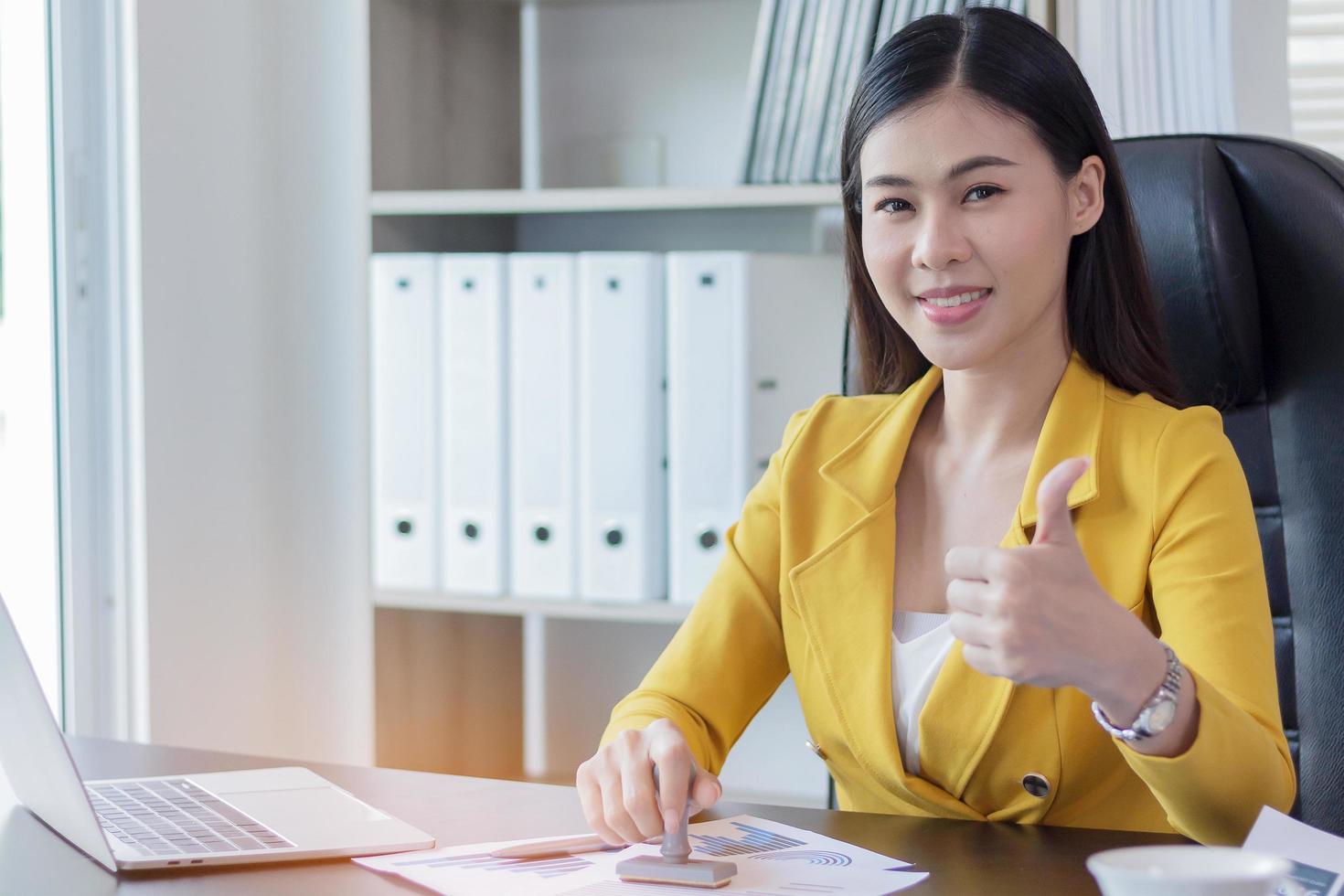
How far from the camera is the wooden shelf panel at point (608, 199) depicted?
1910mm

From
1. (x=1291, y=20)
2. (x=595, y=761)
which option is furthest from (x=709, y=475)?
(x=1291, y=20)

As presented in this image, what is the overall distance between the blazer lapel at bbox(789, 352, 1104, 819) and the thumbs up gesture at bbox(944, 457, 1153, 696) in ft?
0.91

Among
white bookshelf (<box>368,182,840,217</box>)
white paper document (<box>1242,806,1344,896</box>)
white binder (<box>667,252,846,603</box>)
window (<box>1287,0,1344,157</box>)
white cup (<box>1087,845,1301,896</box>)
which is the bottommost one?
white paper document (<box>1242,806,1344,896</box>)

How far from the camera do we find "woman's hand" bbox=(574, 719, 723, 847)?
90cm

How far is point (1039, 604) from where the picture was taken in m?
0.77

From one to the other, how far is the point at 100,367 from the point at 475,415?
54 centimetres

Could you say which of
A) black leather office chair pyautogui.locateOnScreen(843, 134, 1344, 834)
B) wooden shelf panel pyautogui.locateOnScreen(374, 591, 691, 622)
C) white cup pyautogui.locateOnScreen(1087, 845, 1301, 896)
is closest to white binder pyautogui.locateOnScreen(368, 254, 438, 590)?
Answer: wooden shelf panel pyautogui.locateOnScreen(374, 591, 691, 622)

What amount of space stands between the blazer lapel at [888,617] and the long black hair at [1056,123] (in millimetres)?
43

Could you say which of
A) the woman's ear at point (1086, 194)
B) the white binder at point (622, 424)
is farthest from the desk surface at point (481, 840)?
the white binder at point (622, 424)

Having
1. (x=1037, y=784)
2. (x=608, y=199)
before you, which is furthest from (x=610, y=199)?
(x=1037, y=784)

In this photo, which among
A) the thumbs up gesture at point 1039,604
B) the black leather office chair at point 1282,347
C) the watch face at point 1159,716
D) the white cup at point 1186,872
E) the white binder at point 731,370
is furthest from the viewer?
the white binder at point 731,370

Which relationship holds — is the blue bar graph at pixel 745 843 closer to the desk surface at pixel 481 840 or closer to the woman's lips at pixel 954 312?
the desk surface at pixel 481 840

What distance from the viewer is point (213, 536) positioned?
2.13 metres

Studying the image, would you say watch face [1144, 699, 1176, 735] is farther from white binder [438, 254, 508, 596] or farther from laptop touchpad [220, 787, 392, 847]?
white binder [438, 254, 508, 596]
